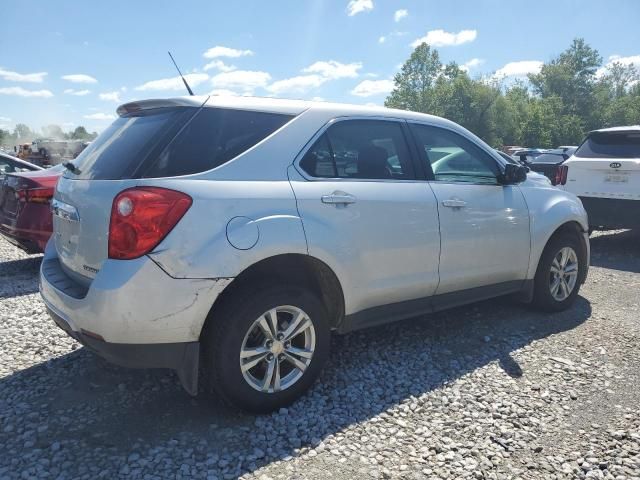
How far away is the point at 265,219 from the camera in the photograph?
277 cm

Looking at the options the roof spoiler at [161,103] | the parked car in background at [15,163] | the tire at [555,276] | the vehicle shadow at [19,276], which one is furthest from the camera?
the parked car in background at [15,163]

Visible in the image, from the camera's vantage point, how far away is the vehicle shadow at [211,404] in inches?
103

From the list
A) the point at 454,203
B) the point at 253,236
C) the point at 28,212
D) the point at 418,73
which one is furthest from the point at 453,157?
the point at 418,73

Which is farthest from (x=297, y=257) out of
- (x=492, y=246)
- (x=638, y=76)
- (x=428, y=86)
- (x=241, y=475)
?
(x=638, y=76)

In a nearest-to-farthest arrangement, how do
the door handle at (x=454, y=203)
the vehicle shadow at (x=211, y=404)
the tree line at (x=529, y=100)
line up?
the vehicle shadow at (x=211, y=404), the door handle at (x=454, y=203), the tree line at (x=529, y=100)

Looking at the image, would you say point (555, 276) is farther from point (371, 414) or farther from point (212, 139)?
point (212, 139)

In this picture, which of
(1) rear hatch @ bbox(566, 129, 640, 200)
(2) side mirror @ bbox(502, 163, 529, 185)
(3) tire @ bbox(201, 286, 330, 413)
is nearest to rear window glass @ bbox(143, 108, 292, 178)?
(3) tire @ bbox(201, 286, 330, 413)

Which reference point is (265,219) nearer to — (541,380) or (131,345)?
(131,345)

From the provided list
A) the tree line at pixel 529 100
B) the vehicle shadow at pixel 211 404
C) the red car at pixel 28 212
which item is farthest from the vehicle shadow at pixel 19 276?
the tree line at pixel 529 100

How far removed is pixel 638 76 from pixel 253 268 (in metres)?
105

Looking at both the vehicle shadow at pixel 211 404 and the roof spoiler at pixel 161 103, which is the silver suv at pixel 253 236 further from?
the vehicle shadow at pixel 211 404

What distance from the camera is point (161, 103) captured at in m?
3.03

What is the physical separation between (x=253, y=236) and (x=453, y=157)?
203cm

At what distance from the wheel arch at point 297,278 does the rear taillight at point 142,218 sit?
18.6 inches
